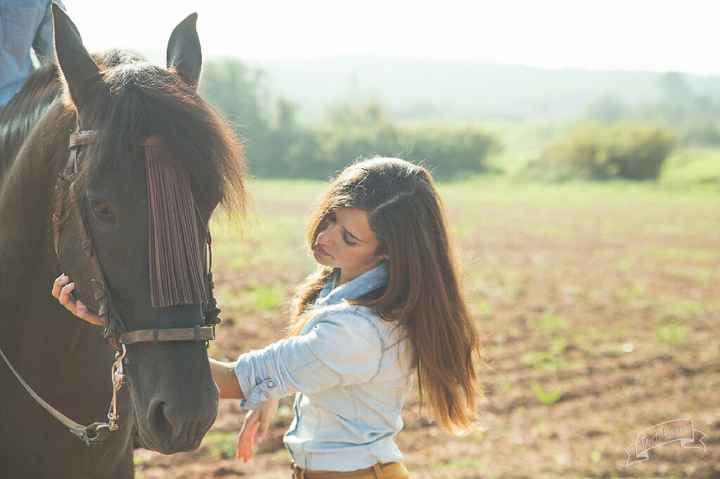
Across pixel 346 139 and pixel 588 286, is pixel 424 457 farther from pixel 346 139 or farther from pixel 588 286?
pixel 346 139

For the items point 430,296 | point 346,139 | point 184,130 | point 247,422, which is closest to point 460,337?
point 430,296

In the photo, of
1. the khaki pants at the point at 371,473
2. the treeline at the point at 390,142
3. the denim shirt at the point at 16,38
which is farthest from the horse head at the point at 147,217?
the treeline at the point at 390,142

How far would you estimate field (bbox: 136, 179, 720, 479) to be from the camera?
5.93 m

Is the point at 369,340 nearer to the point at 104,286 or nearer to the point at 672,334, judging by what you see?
the point at 104,286

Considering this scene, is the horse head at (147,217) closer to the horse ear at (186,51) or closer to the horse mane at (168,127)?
the horse mane at (168,127)

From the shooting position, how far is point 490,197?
117 feet

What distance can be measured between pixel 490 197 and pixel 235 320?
27.0 metres

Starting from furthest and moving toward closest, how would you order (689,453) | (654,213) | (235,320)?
1. (654,213)
2. (235,320)
3. (689,453)

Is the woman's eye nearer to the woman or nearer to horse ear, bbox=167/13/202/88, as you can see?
the woman

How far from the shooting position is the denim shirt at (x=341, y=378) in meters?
2.38

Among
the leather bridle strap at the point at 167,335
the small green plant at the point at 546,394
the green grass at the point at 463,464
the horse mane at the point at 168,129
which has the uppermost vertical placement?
the horse mane at the point at 168,129

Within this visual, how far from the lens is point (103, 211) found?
6.77 feet

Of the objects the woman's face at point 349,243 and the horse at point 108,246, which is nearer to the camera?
the horse at point 108,246

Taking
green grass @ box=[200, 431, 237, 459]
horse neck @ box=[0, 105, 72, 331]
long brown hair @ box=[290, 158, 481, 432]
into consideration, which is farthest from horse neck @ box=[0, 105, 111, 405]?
green grass @ box=[200, 431, 237, 459]
